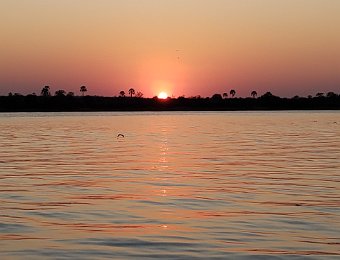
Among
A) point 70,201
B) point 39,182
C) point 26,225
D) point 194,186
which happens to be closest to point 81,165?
point 39,182

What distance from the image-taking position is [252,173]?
31281mm

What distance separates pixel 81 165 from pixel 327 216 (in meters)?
19.4

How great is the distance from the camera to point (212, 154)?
44.1m

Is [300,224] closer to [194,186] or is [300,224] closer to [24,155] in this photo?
[194,186]

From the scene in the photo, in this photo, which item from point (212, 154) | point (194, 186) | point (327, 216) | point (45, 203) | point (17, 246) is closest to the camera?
point (17, 246)

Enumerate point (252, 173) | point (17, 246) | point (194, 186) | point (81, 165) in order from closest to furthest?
point (17, 246) → point (194, 186) → point (252, 173) → point (81, 165)

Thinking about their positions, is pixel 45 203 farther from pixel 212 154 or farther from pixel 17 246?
pixel 212 154

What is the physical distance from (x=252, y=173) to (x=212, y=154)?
42.1 ft

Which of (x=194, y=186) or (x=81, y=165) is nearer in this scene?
(x=194, y=186)

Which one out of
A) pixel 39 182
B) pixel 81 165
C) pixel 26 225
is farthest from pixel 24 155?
pixel 26 225

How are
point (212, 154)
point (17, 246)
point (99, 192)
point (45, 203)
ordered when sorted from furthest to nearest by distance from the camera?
point (212, 154), point (99, 192), point (45, 203), point (17, 246)

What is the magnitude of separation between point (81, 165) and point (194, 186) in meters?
11.5

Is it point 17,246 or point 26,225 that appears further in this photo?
point 26,225

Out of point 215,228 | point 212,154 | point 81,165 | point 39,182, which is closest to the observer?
point 215,228
